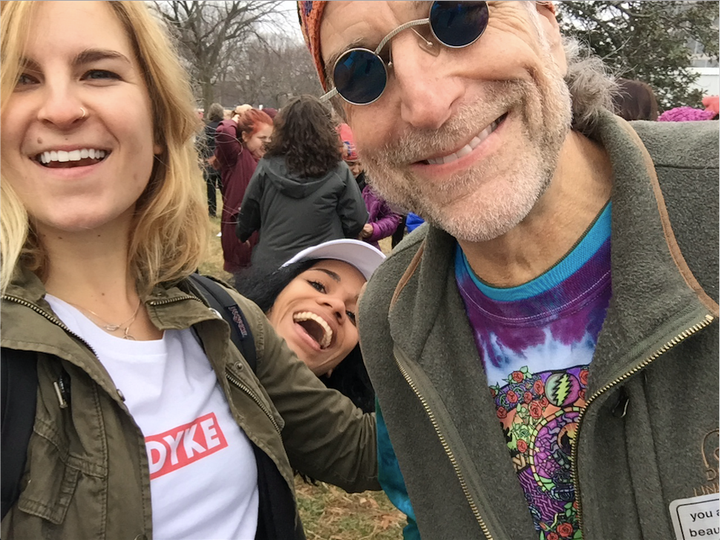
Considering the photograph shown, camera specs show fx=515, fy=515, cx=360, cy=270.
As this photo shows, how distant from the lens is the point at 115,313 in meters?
1.45

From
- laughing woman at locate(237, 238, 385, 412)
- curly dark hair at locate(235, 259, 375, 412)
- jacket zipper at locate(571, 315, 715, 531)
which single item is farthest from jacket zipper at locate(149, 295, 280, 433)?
curly dark hair at locate(235, 259, 375, 412)

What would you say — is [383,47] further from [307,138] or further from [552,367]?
[307,138]

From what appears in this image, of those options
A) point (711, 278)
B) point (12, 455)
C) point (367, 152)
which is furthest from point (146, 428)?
point (711, 278)

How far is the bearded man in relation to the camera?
3.57ft

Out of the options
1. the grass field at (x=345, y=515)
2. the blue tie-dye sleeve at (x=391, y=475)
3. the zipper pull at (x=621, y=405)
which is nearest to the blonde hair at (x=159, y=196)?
the blue tie-dye sleeve at (x=391, y=475)

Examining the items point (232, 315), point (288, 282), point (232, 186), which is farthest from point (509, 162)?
point (232, 186)

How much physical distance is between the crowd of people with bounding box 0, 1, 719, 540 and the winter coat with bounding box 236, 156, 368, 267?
240 cm

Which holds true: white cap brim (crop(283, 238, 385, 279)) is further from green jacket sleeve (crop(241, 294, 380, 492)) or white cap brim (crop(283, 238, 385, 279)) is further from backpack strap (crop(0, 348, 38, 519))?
backpack strap (crop(0, 348, 38, 519))

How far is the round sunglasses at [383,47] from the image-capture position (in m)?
1.19

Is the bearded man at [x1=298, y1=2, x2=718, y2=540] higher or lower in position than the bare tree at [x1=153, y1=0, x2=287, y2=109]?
lower

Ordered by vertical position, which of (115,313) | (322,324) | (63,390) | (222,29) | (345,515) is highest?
(222,29)

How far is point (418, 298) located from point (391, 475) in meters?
0.70

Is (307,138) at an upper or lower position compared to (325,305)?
upper

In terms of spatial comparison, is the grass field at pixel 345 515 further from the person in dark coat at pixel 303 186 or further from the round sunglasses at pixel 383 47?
the round sunglasses at pixel 383 47
